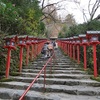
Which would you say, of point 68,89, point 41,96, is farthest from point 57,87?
point 41,96

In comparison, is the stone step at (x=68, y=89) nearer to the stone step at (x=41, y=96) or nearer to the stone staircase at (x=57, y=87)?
the stone staircase at (x=57, y=87)

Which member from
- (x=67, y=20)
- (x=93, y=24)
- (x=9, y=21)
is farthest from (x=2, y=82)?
(x=67, y=20)

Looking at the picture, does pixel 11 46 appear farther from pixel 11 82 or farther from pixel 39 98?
pixel 39 98

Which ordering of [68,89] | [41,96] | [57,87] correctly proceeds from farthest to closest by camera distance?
[57,87], [68,89], [41,96]

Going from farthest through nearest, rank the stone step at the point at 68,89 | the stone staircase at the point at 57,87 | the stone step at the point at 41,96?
the stone step at the point at 68,89
the stone staircase at the point at 57,87
the stone step at the point at 41,96

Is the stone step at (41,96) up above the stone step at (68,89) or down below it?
below

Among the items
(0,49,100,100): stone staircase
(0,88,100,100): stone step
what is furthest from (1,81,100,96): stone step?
(0,88,100,100): stone step

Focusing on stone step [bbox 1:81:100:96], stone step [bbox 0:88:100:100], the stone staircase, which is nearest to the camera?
stone step [bbox 0:88:100:100]

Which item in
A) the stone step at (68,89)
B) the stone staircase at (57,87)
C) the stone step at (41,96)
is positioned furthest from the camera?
the stone step at (68,89)

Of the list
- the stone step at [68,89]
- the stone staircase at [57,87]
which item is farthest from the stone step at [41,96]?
the stone step at [68,89]

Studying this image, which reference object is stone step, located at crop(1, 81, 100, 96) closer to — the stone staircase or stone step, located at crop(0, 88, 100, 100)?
the stone staircase

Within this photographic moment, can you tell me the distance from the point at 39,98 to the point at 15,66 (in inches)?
156

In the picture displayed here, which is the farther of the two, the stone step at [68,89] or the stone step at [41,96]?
the stone step at [68,89]

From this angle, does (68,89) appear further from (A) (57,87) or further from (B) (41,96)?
(B) (41,96)
